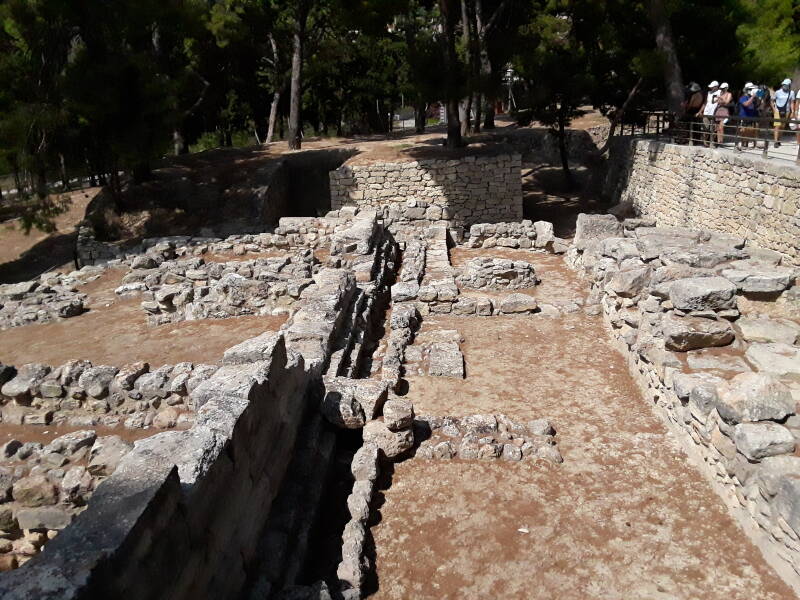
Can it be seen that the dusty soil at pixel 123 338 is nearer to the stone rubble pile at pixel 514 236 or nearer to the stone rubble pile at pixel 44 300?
the stone rubble pile at pixel 44 300

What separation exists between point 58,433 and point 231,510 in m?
3.60

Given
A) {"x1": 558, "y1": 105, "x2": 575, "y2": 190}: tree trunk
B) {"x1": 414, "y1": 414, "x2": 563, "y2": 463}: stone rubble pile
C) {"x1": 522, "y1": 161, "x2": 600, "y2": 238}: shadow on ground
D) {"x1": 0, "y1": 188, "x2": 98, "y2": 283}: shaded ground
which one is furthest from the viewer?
{"x1": 558, "y1": 105, "x2": 575, "y2": 190}: tree trunk

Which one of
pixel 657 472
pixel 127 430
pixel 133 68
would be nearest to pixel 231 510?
pixel 127 430

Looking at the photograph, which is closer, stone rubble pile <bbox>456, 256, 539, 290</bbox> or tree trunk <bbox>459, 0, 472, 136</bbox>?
stone rubble pile <bbox>456, 256, 539, 290</bbox>

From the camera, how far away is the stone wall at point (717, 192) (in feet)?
32.6

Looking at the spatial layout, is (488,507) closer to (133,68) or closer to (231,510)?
(231,510)

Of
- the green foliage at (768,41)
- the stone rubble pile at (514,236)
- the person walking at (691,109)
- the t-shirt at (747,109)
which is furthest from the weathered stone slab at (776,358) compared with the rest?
the green foliage at (768,41)

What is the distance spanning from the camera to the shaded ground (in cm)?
1827

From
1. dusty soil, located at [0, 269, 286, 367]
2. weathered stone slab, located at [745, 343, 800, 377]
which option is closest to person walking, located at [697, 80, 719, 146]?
weathered stone slab, located at [745, 343, 800, 377]

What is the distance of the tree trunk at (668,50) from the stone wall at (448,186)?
4.59 metres

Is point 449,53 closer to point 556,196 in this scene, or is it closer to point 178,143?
point 556,196

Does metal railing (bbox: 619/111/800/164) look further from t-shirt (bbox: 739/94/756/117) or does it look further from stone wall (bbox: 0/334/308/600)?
stone wall (bbox: 0/334/308/600)

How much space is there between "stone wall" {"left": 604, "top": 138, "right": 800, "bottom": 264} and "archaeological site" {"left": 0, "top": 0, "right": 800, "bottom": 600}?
0.08 m

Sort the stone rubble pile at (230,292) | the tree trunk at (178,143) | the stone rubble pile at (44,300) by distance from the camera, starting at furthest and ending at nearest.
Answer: the tree trunk at (178,143) → the stone rubble pile at (44,300) → the stone rubble pile at (230,292)
